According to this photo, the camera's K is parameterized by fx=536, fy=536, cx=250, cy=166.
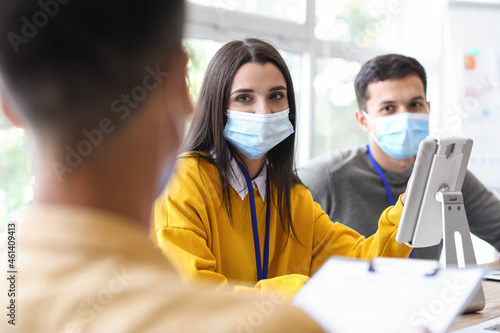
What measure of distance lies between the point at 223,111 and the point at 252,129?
Answer: 0.12 metres

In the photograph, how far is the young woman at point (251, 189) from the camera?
1.69 metres

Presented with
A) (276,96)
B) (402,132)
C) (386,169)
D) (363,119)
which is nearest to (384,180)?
(386,169)

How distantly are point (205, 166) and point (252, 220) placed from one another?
0.78ft

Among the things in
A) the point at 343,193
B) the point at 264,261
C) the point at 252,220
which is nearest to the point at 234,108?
the point at 252,220

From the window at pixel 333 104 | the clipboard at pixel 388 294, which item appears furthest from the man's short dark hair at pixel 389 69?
the clipboard at pixel 388 294

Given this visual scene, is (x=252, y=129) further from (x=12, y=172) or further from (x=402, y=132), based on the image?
(x=12, y=172)

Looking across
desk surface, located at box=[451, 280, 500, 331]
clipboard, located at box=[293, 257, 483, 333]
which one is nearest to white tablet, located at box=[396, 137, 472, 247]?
desk surface, located at box=[451, 280, 500, 331]

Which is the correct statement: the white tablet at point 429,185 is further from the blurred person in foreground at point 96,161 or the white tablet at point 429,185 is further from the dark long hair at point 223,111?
the blurred person in foreground at point 96,161

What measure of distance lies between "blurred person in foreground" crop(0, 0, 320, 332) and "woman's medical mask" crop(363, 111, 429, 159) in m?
1.93

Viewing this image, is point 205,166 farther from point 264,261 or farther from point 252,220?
point 264,261

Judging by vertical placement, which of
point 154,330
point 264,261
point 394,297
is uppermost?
point 154,330

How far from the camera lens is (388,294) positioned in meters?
1.08

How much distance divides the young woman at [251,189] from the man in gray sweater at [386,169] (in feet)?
1.19

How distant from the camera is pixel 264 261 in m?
1.78
